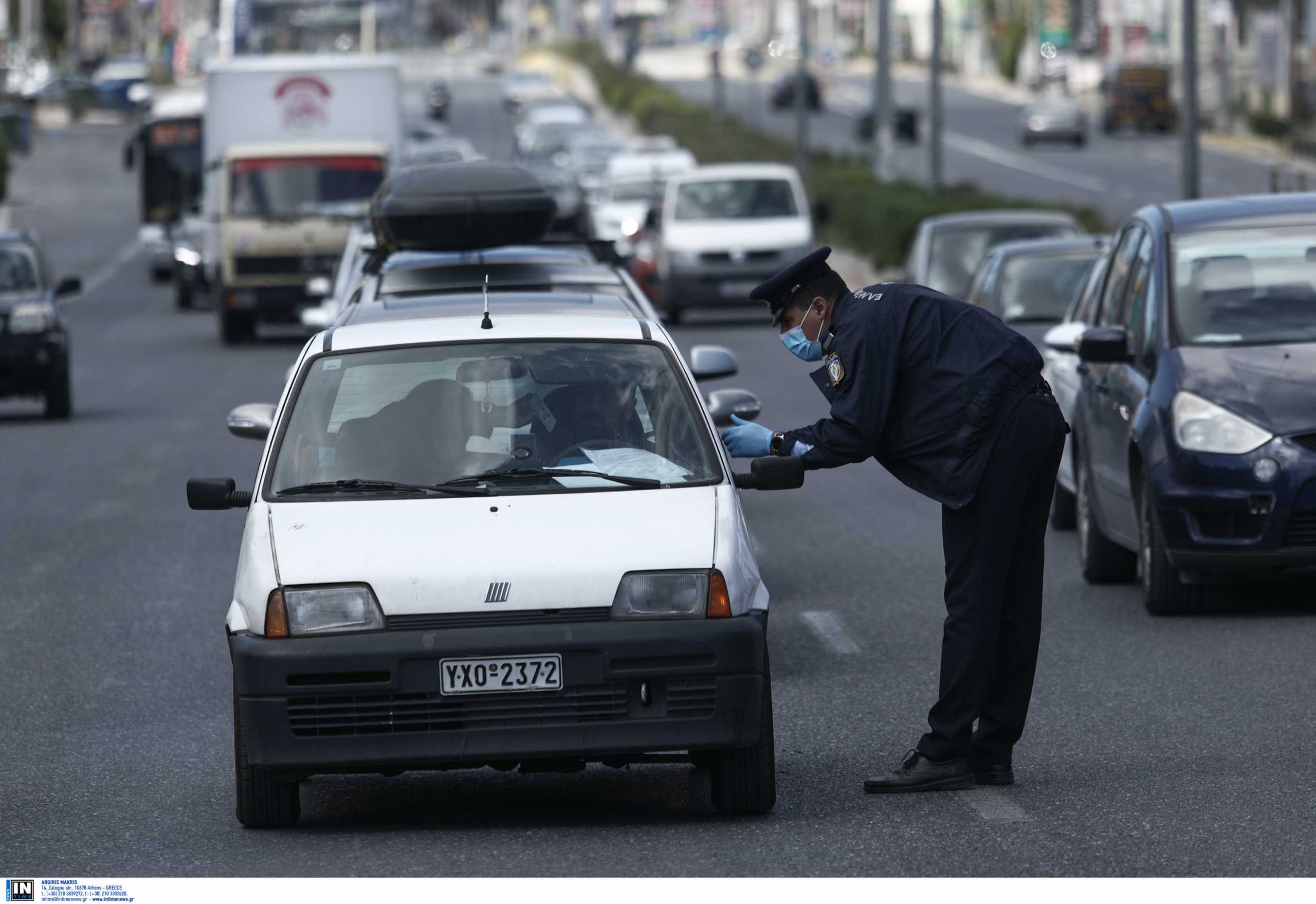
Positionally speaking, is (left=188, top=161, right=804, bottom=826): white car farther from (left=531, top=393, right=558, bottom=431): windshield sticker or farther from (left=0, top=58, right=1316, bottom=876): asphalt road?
(left=0, top=58, right=1316, bottom=876): asphalt road

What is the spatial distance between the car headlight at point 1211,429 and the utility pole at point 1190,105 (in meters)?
14.8

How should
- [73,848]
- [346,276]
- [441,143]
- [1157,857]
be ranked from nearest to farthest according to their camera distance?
[1157,857] → [73,848] → [346,276] → [441,143]

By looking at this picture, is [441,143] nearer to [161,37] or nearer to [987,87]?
[987,87]

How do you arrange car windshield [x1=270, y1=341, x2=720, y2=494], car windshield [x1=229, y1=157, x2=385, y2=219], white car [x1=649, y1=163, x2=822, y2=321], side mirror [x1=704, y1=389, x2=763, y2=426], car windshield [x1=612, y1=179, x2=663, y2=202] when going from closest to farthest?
car windshield [x1=270, y1=341, x2=720, y2=494] → side mirror [x1=704, y1=389, x2=763, y2=426] → car windshield [x1=229, y1=157, x2=385, y2=219] → white car [x1=649, y1=163, x2=822, y2=321] → car windshield [x1=612, y1=179, x2=663, y2=202]

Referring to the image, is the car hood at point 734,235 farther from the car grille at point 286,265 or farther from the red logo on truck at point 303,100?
the car grille at point 286,265

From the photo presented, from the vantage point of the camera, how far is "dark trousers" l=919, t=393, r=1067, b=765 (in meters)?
7.35

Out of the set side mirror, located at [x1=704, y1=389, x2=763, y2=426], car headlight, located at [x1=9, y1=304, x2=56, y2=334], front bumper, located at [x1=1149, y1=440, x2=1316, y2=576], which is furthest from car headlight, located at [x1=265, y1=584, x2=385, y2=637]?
car headlight, located at [x1=9, y1=304, x2=56, y2=334]

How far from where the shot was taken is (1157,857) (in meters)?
6.50

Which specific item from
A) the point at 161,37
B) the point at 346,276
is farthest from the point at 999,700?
the point at 161,37

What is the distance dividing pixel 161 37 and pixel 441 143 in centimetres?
9789

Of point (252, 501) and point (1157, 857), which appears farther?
point (252, 501)

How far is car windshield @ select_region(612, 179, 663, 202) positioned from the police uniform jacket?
37.0 meters

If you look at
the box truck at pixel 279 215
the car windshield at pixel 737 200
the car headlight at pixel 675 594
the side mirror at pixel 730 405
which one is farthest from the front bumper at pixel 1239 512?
the car windshield at pixel 737 200

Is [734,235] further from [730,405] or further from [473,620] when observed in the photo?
[473,620]
